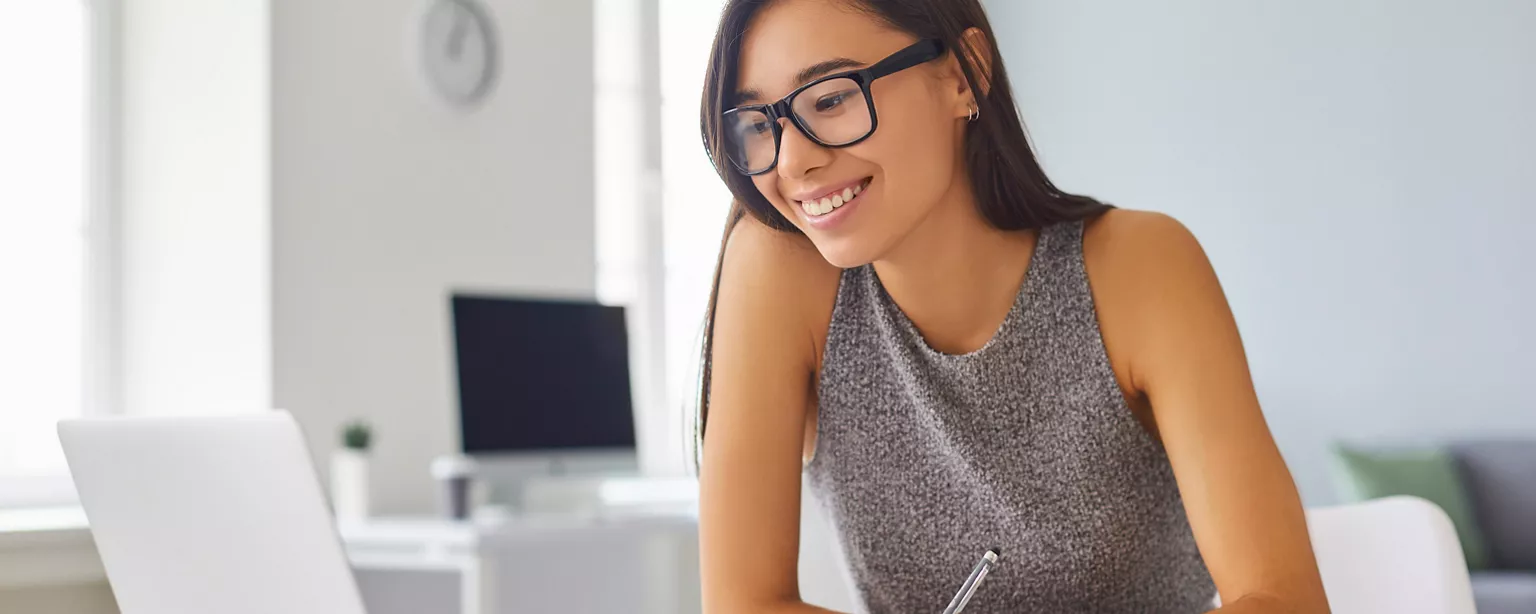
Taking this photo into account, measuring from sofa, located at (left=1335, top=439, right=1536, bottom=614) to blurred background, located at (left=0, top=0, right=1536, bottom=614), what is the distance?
0.09 meters

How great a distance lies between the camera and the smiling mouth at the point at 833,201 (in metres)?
0.98

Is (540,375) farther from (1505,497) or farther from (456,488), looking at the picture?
(1505,497)

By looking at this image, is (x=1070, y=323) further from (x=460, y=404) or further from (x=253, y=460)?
(x=460, y=404)

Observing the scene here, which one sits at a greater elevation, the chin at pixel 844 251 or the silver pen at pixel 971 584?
the chin at pixel 844 251

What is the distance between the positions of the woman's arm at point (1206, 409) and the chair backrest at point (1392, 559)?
188 millimetres

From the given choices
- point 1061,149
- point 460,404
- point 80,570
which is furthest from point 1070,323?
point 1061,149

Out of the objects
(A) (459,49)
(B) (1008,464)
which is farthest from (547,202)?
(B) (1008,464)

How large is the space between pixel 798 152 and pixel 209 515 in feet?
2.02

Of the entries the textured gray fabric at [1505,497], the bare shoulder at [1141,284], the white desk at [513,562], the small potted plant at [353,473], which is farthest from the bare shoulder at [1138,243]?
the textured gray fabric at [1505,497]

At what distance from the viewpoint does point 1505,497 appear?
3939 mm

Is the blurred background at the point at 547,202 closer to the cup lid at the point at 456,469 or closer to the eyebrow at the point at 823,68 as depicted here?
the cup lid at the point at 456,469

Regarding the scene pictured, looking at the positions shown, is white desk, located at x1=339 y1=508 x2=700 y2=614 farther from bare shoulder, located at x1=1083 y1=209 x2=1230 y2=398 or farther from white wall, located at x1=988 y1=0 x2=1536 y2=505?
white wall, located at x1=988 y1=0 x2=1536 y2=505

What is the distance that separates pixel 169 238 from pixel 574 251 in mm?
1189

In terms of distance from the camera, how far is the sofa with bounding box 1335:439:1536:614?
12.7ft
